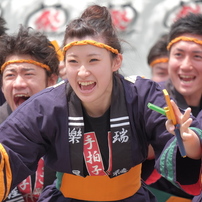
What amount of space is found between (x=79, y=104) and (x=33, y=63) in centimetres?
79

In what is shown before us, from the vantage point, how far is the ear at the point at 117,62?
2508mm

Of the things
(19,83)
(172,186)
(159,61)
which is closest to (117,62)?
(19,83)

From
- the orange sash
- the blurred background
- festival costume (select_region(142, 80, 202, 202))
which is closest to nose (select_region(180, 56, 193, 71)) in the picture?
festival costume (select_region(142, 80, 202, 202))

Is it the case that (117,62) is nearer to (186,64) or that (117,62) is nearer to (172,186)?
(186,64)

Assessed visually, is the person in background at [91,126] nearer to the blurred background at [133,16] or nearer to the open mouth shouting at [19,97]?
the open mouth shouting at [19,97]

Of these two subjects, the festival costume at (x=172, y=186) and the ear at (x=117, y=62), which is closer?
the ear at (x=117, y=62)

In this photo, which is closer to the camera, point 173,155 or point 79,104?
point 173,155

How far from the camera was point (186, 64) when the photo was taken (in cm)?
329

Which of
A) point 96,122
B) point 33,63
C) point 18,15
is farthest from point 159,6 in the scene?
point 96,122

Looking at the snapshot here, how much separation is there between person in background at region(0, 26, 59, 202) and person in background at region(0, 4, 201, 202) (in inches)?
20.2

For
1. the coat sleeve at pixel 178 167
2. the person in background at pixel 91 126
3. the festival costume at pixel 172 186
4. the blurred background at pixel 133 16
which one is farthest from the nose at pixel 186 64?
the blurred background at pixel 133 16

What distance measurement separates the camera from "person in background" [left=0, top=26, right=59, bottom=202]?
3.02 m

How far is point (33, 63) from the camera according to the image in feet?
10.2

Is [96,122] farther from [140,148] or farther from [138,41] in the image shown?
[138,41]
